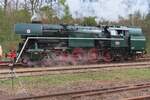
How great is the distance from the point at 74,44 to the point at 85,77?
7.51 m

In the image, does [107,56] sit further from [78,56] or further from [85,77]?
[85,77]

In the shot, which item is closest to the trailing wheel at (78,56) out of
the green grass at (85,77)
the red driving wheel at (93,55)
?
the red driving wheel at (93,55)

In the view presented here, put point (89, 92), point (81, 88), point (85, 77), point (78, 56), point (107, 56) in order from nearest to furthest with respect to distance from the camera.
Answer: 1. point (89, 92)
2. point (81, 88)
3. point (85, 77)
4. point (78, 56)
5. point (107, 56)

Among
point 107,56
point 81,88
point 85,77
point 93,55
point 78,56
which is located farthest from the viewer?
point 107,56

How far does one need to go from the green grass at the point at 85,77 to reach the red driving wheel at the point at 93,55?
5.07m

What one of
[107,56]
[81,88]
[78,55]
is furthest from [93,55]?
[81,88]

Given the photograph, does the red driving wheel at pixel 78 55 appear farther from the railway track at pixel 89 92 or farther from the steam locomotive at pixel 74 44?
the railway track at pixel 89 92

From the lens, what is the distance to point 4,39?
3628cm

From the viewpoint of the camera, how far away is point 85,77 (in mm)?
17703

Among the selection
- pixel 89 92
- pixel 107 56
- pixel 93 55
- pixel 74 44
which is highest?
pixel 74 44

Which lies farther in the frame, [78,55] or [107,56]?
[107,56]

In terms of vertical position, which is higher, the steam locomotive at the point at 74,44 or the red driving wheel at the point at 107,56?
the steam locomotive at the point at 74,44

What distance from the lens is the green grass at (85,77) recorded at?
1584 cm

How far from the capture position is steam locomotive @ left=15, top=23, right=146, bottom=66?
23.2 meters
